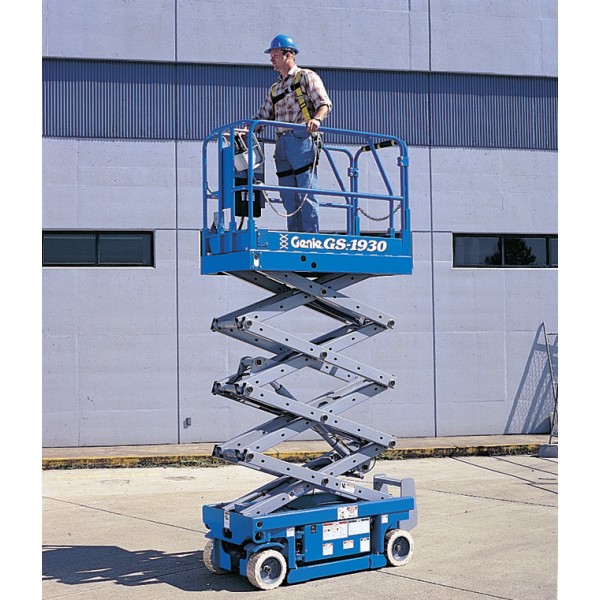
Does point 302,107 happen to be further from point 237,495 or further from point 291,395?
point 237,495

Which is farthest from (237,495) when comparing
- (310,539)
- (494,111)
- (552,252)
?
(494,111)

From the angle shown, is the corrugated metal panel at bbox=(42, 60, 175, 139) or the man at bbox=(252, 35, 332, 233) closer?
the man at bbox=(252, 35, 332, 233)

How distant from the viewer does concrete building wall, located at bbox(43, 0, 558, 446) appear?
1623 cm

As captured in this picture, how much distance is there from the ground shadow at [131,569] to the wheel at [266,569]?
0.47ft

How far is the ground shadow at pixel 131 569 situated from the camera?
26.6 feet

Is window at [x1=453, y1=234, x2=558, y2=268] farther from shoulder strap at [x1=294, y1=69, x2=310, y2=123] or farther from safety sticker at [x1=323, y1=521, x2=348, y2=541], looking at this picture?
safety sticker at [x1=323, y1=521, x2=348, y2=541]

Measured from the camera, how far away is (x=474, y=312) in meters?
17.5

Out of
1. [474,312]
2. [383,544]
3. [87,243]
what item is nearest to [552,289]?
[474,312]

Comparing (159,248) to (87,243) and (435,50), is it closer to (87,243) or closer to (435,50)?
(87,243)

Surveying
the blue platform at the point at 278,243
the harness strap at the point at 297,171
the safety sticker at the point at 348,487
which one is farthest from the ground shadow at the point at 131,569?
the harness strap at the point at 297,171

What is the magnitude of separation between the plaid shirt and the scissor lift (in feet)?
1.13

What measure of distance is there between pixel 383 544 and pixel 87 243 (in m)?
9.44

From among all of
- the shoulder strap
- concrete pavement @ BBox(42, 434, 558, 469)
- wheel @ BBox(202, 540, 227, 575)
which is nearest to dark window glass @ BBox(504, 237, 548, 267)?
concrete pavement @ BBox(42, 434, 558, 469)

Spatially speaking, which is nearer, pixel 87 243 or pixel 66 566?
pixel 66 566
